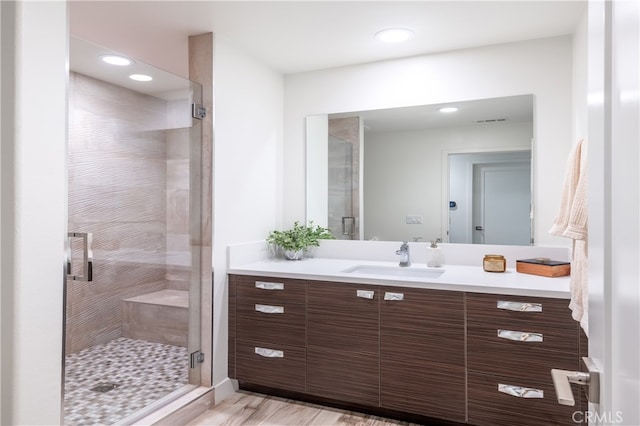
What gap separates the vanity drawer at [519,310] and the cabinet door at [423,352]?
3.0 inches

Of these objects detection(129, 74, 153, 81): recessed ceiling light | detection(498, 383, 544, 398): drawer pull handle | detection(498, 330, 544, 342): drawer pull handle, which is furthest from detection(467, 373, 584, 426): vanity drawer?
detection(129, 74, 153, 81): recessed ceiling light

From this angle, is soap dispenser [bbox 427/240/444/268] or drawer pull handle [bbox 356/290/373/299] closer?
drawer pull handle [bbox 356/290/373/299]

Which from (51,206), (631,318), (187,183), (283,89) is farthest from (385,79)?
(631,318)

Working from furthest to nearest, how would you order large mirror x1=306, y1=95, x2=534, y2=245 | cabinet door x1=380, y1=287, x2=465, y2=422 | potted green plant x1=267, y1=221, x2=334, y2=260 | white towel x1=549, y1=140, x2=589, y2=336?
potted green plant x1=267, y1=221, x2=334, y2=260 → large mirror x1=306, y1=95, x2=534, y2=245 → cabinet door x1=380, y1=287, x2=465, y2=422 → white towel x1=549, y1=140, x2=589, y2=336

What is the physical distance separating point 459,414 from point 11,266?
6.68ft

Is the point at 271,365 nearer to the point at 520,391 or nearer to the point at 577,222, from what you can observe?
the point at 520,391

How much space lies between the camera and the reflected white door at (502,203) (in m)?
2.66

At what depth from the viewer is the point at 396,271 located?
2.72 meters

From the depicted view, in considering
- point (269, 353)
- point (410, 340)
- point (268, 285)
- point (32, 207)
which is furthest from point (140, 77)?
point (410, 340)

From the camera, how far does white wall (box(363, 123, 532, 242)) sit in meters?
2.92

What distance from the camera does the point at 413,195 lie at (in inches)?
119

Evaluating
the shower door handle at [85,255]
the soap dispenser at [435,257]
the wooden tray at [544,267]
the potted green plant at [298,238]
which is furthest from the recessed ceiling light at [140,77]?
the wooden tray at [544,267]

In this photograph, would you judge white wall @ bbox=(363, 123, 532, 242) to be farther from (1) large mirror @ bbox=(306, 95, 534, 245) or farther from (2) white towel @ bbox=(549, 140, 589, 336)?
(2) white towel @ bbox=(549, 140, 589, 336)

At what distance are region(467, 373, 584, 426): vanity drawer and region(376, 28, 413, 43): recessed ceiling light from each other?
196cm
